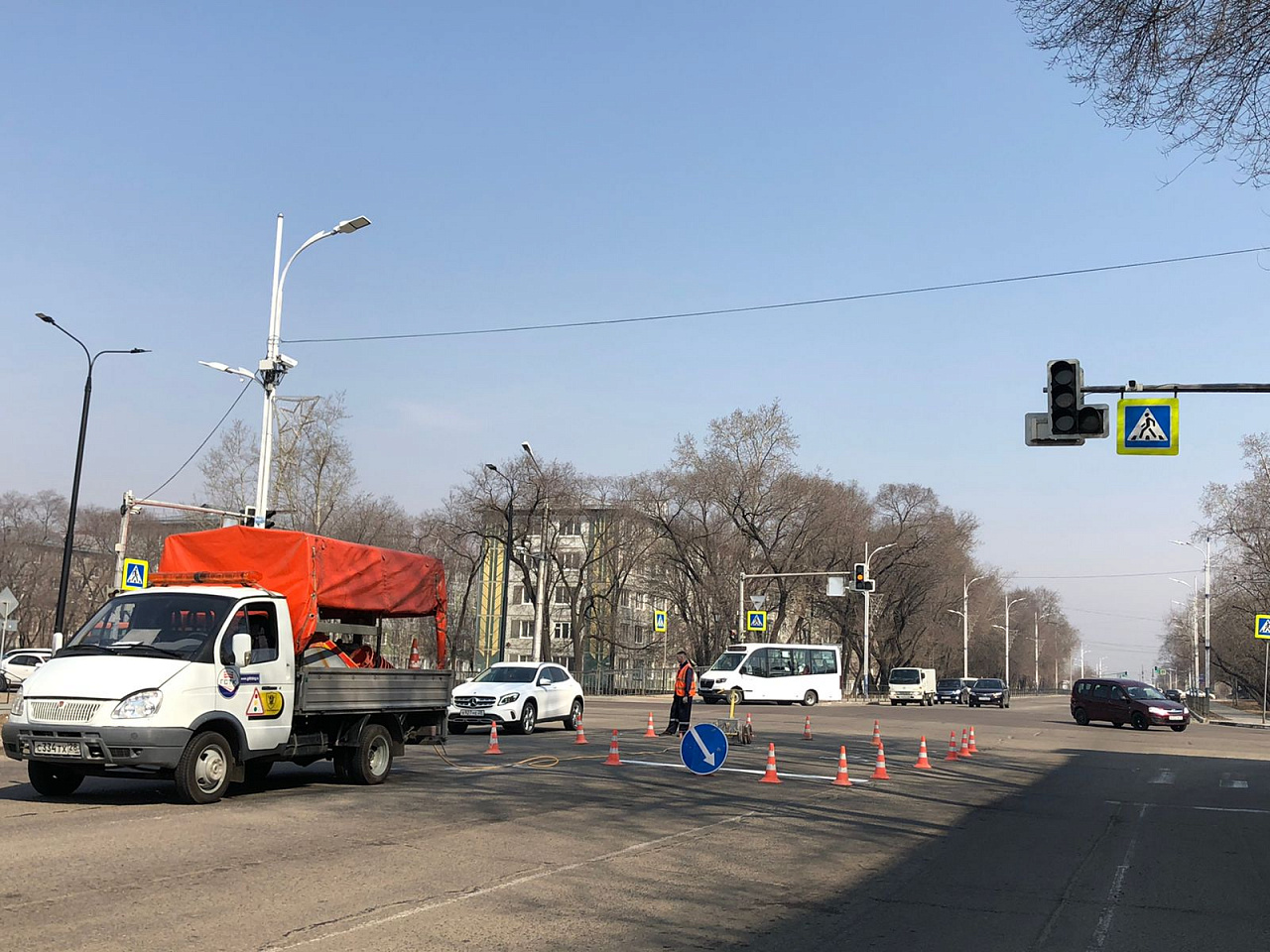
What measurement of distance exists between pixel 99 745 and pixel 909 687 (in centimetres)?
5406

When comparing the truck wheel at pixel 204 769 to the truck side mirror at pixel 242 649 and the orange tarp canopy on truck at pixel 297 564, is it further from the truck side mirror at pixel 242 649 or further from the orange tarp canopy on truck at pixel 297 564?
the orange tarp canopy on truck at pixel 297 564

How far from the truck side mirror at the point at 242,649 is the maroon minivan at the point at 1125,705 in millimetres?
33035

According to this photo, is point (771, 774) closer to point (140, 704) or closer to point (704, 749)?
point (704, 749)

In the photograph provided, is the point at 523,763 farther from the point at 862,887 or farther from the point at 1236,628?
the point at 1236,628

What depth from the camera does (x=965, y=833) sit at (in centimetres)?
1221

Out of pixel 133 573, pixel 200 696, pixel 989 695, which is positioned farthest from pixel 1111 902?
pixel 989 695

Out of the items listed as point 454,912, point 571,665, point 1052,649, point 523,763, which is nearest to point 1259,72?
point 454,912

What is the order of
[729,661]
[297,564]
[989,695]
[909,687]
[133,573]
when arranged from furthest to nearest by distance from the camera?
1. [989,695]
2. [909,687]
3. [729,661]
4. [133,573]
5. [297,564]

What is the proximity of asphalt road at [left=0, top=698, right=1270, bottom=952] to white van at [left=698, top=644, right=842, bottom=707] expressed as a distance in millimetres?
31941

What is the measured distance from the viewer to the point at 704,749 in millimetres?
16172

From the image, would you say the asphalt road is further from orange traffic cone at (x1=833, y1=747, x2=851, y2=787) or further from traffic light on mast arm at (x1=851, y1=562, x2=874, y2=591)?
traffic light on mast arm at (x1=851, y1=562, x2=874, y2=591)

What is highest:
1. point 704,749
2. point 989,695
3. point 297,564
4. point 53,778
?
point 297,564

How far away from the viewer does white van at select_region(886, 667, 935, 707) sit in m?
60.9

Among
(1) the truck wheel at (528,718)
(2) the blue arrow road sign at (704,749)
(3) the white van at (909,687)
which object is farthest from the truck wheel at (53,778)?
(3) the white van at (909,687)
